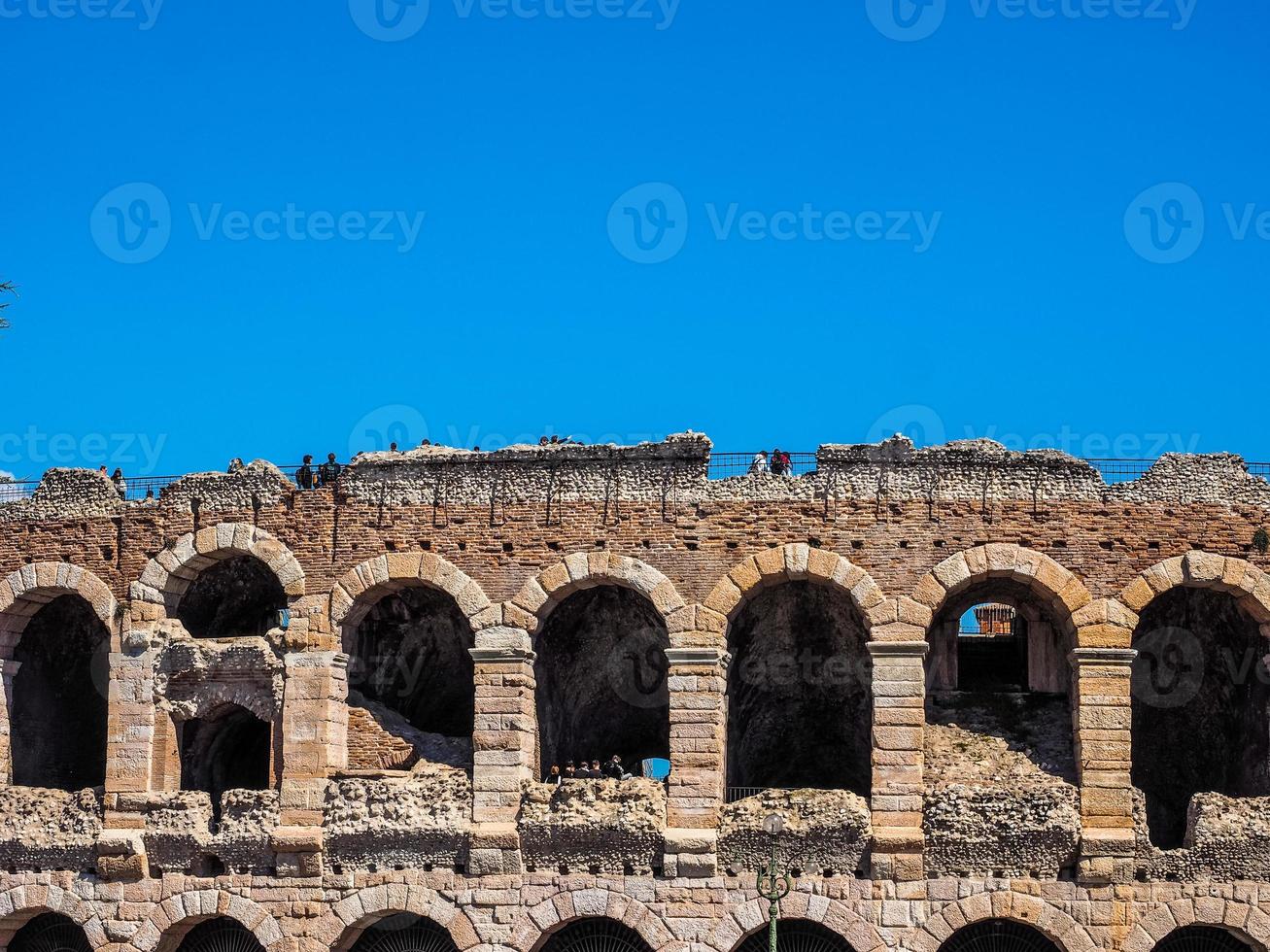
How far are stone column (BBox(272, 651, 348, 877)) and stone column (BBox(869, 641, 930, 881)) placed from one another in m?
8.69

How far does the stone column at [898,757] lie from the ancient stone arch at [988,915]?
2.48 feet

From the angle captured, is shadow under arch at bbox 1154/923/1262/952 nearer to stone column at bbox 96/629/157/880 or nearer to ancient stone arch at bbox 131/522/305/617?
ancient stone arch at bbox 131/522/305/617

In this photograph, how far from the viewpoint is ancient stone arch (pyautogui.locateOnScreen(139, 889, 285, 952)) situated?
113ft

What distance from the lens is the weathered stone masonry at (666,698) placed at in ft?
108

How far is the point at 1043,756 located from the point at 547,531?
28.6ft

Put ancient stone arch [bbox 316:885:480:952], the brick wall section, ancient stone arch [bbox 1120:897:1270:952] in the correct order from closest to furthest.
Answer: ancient stone arch [bbox 1120:897:1270:952], the brick wall section, ancient stone arch [bbox 316:885:480:952]

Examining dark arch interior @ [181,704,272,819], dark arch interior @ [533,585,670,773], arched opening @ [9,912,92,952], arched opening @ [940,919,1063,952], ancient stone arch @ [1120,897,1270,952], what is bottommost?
arched opening @ [9,912,92,952]

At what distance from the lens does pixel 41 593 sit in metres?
37.1

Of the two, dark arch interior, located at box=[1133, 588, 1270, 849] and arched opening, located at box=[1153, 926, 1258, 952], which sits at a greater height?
dark arch interior, located at box=[1133, 588, 1270, 849]

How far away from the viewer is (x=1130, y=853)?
3275cm

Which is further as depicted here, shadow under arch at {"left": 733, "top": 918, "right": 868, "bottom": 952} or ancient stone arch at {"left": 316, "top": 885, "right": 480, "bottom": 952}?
ancient stone arch at {"left": 316, "top": 885, "right": 480, "bottom": 952}

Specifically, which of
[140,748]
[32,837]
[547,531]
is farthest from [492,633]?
[32,837]

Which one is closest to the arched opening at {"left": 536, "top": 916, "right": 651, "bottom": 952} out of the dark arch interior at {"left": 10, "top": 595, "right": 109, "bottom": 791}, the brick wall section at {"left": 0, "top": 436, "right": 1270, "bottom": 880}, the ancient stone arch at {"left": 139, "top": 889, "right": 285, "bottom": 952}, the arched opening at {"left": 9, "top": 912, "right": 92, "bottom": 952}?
the brick wall section at {"left": 0, "top": 436, "right": 1270, "bottom": 880}

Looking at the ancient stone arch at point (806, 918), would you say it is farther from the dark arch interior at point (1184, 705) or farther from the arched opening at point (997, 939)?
the dark arch interior at point (1184, 705)
